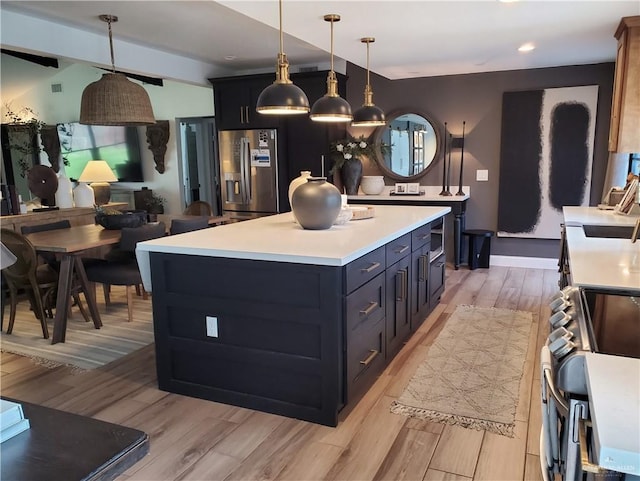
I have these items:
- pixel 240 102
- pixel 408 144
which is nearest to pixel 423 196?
pixel 408 144

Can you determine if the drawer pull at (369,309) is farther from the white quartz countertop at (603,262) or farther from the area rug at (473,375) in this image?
the white quartz countertop at (603,262)

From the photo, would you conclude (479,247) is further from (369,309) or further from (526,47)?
(369,309)

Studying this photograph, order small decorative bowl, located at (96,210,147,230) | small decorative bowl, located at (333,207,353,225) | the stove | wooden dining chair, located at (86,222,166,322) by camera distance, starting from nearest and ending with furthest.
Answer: the stove → small decorative bowl, located at (333,207,353,225) → wooden dining chair, located at (86,222,166,322) → small decorative bowl, located at (96,210,147,230)

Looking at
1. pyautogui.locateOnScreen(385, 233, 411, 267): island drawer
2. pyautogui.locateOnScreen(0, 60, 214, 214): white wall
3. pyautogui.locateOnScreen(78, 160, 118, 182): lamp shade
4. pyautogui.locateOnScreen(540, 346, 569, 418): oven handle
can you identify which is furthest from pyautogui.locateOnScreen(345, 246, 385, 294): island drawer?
pyautogui.locateOnScreen(0, 60, 214, 214): white wall

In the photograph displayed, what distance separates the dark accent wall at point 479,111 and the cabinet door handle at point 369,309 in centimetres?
371

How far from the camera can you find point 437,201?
5770 mm

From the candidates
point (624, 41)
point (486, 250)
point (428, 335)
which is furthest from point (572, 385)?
point (486, 250)

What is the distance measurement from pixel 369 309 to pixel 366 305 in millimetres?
47

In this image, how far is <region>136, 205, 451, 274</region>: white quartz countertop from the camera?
2330 mm

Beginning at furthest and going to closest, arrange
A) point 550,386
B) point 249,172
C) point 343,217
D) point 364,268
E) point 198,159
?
point 198,159 < point 249,172 < point 343,217 < point 364,268 < point 550,386

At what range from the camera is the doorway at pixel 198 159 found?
327 inches

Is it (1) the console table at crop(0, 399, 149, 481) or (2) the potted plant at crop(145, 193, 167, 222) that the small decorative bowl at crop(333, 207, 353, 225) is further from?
(2) the potted plant at crop(145, 193, 167, 222)

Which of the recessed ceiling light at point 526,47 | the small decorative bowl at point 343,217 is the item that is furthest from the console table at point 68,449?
the recessed ceiling light at point 526,47

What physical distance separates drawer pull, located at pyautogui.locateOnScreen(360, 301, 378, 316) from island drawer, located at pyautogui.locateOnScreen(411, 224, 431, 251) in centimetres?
85
